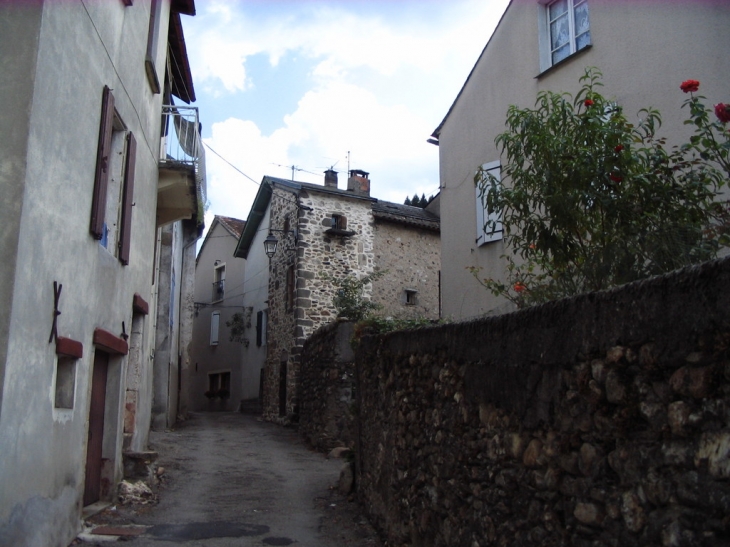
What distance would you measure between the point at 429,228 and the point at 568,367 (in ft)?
51.5

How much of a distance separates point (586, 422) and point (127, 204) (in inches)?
236

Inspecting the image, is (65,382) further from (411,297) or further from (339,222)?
(411,297)

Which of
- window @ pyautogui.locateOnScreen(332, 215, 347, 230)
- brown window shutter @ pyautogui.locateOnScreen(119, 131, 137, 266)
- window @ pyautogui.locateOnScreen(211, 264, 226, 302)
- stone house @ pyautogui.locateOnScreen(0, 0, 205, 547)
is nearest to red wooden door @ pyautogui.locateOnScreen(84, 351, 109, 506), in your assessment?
stone house @ pyautogui.locateOnScreen(0, 0, 205, 547)

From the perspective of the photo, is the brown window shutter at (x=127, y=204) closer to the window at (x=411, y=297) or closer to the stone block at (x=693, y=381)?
the stone block at (x=693, y=381)

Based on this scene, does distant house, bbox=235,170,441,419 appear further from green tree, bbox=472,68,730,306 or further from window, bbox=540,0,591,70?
green tree, bbox=472,68,730,306

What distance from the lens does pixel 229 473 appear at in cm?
991

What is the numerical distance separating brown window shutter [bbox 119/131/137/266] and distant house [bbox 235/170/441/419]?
9069 mm

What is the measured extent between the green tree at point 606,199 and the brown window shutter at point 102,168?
133 inches

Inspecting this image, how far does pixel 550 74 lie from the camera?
895cm

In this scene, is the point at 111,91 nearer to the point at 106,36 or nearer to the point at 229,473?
the point at 106,36

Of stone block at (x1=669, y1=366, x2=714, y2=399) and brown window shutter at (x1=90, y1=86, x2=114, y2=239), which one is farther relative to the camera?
brown window shutter at (x1=90, y1=86, x2=114, y2=239)

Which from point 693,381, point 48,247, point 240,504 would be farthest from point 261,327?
point 693,381

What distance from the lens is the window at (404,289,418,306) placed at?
18127mm

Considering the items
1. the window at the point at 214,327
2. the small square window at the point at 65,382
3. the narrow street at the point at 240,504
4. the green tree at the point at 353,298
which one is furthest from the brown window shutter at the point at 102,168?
the window at the point at 214,327
